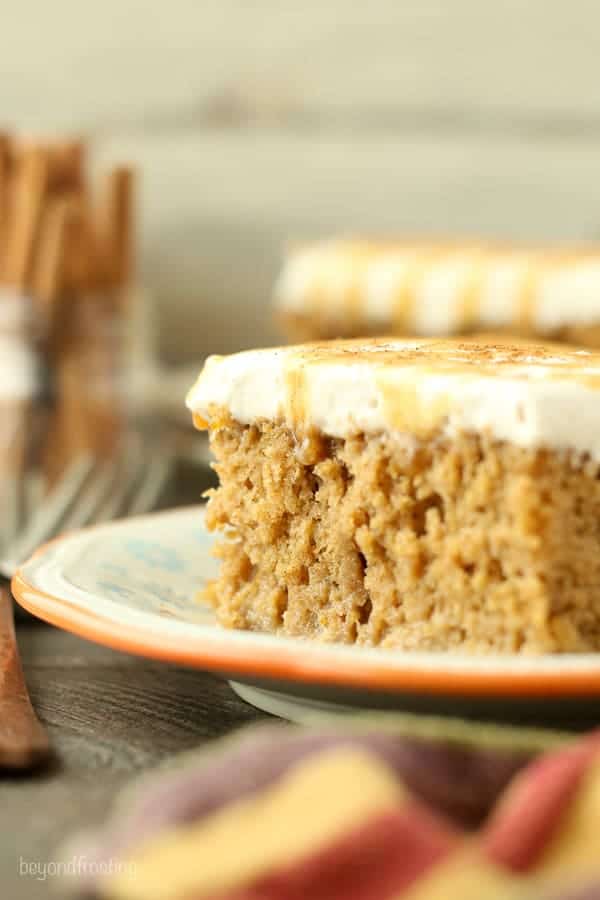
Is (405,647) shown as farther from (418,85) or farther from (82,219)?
(418,85)

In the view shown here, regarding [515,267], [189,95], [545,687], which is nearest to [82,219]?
[515,267]

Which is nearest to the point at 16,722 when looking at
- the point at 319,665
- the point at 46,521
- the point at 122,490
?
the point at 319,665

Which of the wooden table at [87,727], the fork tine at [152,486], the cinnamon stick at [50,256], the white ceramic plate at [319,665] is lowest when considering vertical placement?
the fork tine at [152,486]

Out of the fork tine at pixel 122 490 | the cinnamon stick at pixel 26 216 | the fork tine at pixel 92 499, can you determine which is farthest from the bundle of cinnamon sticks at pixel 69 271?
the fork tine at pixel 92 499

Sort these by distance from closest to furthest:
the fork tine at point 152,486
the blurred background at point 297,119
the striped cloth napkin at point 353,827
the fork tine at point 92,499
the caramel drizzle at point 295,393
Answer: the striped cloth napkin at point 353,827 → the caramel drizzle at point 295,393 → the fork tine at point 92,499 → the fork tine at point 152,486 → the blurred background at point 297,119

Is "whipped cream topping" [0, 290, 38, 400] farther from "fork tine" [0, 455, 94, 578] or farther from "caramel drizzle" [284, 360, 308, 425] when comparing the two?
"caramel drizzle" [284, 360, 308, 425]

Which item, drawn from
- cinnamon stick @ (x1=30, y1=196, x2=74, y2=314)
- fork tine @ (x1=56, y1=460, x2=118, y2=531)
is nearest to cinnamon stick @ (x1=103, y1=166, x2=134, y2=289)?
cinnamon stick @ (x1=30, y1=196, x2=74, y2=314)

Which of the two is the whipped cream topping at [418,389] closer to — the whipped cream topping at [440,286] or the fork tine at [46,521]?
the fork tine at [46,521]

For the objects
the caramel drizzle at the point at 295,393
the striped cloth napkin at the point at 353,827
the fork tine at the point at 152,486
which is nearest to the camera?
the striped cloth napkin at the point at 353,827
